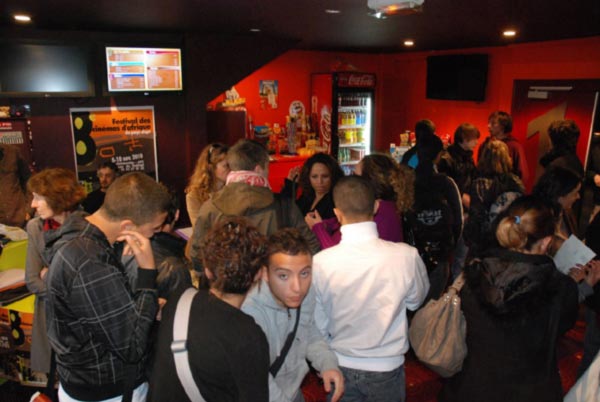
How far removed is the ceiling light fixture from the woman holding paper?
4.23 ft

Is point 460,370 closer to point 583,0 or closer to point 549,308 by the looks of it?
point 549,308

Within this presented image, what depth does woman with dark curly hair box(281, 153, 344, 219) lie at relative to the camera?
3.30 metres

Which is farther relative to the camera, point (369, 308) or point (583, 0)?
point (583, 0)

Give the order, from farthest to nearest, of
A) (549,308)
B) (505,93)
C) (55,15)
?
(505,93) → (55,15) → (549,308)

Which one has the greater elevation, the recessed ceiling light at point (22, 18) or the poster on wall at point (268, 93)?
the recessed ceiling light at point (22, 18)

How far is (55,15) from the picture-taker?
4.03 metres

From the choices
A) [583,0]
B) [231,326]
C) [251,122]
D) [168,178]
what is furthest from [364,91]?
[231,326]

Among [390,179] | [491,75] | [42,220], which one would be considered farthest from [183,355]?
[491,75]

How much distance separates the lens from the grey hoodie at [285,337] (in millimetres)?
1606

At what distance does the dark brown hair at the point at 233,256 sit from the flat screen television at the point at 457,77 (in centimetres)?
662

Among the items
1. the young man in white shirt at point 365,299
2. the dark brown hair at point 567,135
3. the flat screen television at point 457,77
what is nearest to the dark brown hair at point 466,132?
the dark brown hair at point 567,135

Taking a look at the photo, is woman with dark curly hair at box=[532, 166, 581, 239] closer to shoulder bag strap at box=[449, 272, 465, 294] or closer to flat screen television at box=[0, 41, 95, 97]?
shoulder bag strap at box=[449, 272, 465, 294]

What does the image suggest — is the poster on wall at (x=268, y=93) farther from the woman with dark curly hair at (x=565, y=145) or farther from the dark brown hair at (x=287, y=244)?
the dark brown hair at (x=287, y=244)

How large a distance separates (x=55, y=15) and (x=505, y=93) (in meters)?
5.96
